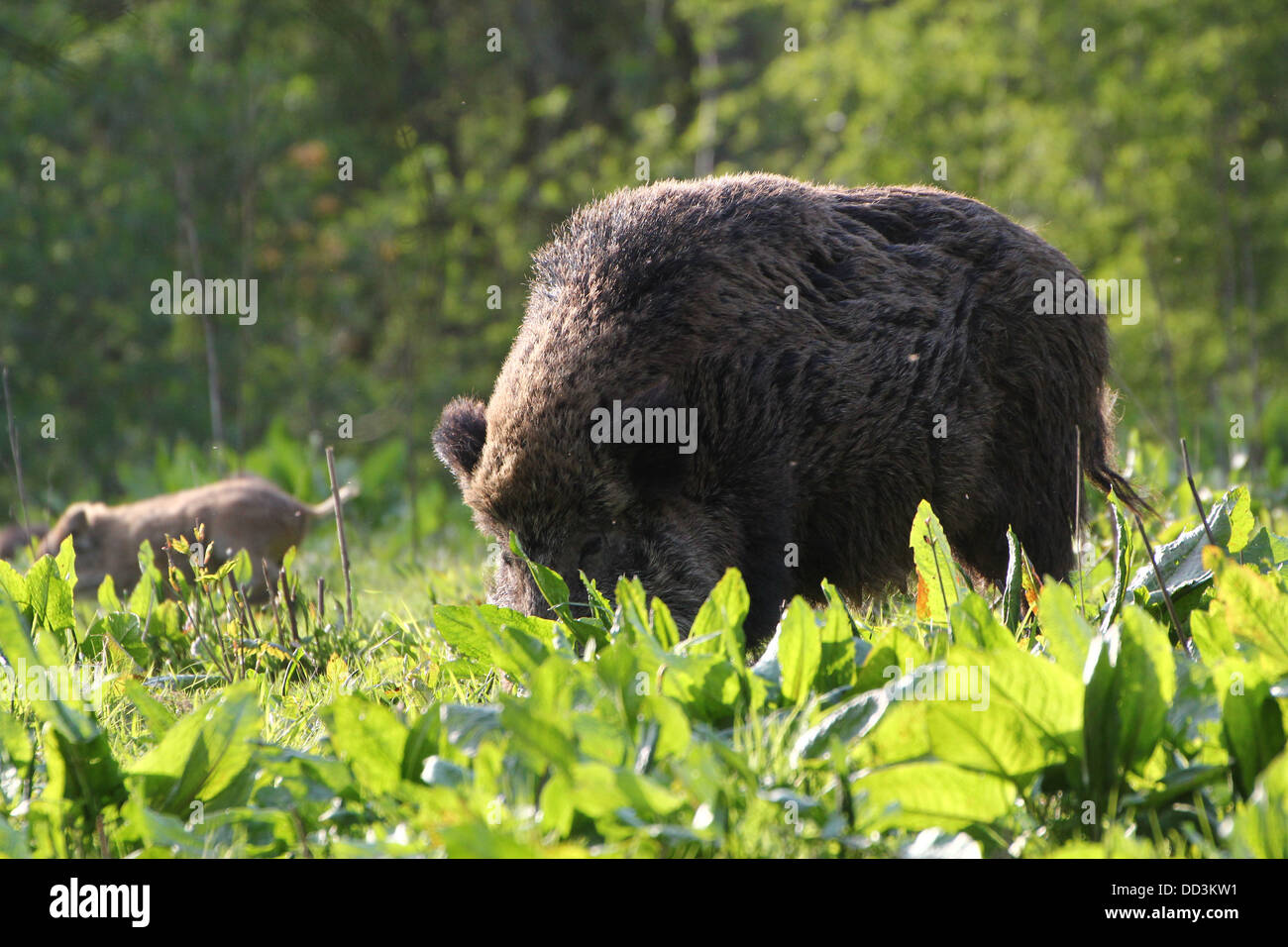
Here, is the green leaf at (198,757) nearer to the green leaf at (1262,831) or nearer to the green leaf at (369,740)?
the green leaf at (369,740)

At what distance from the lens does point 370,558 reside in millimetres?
7789

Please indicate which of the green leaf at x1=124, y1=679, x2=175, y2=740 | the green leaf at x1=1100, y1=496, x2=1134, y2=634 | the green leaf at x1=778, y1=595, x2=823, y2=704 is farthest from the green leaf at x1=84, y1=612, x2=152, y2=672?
the green leaf at x1=1100, y1=496, x2=1134, y2=634

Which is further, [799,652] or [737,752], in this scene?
[799,652]

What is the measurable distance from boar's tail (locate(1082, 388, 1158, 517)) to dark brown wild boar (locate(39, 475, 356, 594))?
4.41m

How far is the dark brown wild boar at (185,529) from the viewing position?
7.43 meters

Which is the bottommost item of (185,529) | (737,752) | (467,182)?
(737,752)

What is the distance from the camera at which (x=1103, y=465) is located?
5270 mm

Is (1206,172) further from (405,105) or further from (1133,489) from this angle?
(405,105)

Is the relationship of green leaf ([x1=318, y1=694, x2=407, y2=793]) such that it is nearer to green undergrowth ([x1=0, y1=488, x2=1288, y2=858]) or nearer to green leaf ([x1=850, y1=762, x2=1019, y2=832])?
green undergrowth ([x1=0, y1=488, x2=1288, y2=858])

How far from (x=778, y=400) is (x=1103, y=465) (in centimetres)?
150

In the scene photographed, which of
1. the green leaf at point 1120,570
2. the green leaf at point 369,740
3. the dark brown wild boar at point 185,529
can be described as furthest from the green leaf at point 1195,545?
the dark brown wild boar at point 185,529

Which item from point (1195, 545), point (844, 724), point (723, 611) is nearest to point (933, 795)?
point (844, 724)

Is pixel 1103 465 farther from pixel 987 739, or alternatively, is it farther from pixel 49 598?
pixel 49 598

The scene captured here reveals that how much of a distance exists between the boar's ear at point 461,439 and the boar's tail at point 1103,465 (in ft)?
7.72
